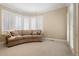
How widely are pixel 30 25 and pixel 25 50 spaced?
1.95ft

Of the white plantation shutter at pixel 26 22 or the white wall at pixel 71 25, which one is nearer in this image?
the white wall at pixel 71 25

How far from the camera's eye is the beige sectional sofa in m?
2.83

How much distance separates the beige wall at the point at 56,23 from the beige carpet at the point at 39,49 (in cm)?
20

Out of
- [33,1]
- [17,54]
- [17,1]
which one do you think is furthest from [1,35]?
[33,1]

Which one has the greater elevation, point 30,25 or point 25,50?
point 30,25

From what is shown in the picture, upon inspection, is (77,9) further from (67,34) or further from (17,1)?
(17,1)

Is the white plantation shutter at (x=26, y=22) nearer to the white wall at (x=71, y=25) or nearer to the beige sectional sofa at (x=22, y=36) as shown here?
the beige sectional sofa at (x=22, y=36)

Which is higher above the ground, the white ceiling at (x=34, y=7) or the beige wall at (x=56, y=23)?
the white ceiling at (x=34, y=7)

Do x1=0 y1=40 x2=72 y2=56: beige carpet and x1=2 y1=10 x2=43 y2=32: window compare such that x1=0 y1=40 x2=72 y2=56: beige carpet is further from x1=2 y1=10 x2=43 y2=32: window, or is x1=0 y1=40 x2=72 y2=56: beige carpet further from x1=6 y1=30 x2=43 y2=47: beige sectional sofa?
x1=2 y1=10 x2=43 y2=32: window

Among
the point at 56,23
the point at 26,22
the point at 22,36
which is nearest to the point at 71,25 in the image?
the point at 56,23

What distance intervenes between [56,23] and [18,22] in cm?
89

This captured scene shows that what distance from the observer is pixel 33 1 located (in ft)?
8.90

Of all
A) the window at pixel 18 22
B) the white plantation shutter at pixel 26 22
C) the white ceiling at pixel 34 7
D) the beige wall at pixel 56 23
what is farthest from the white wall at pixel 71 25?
the white plantation shutter at pixel 26 22

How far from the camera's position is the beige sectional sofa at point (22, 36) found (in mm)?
2829
